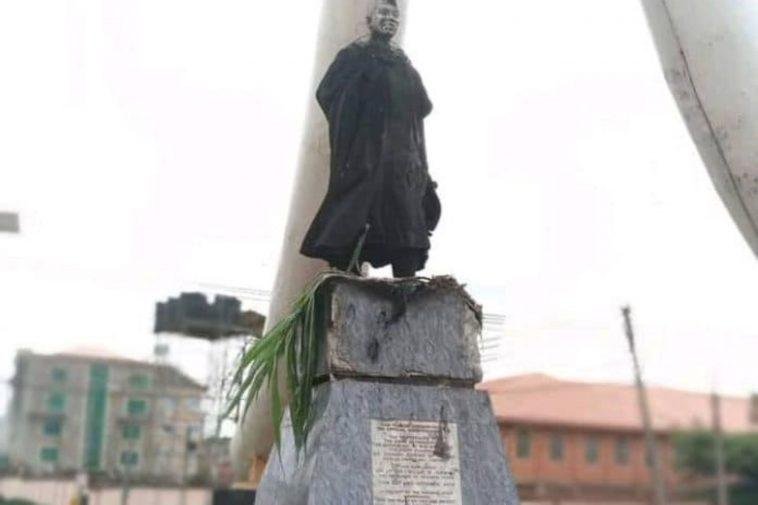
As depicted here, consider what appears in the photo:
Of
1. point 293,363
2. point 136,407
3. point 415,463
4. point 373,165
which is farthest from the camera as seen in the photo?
point 136,407

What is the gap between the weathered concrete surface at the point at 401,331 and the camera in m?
4.29

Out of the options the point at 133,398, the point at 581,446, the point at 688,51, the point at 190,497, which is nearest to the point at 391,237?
the point at 688,51

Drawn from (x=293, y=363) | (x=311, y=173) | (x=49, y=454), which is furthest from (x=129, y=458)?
(x=293, y=363)

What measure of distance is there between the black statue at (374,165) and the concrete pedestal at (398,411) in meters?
0.29

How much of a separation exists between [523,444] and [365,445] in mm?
822

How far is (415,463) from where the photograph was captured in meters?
4.20

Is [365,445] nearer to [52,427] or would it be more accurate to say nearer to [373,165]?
[373,165]

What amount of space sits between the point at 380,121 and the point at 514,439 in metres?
1.64

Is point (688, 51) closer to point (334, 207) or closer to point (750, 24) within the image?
point (750, 24)

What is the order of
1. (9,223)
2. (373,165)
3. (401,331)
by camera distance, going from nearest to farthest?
(401,331) → (373,165) → (9,223)

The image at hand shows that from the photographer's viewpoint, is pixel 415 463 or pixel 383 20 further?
pixel 383 20

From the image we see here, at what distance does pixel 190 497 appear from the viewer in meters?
15.3

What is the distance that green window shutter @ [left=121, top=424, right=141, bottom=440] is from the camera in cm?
1811

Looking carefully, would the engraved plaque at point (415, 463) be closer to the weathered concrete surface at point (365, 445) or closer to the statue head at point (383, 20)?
the weathered concrete surface at point (365, 445)
